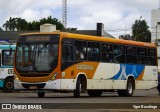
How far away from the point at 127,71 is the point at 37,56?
7.36 m

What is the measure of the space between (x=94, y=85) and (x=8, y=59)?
9.85 m

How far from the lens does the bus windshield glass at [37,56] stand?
998 inches

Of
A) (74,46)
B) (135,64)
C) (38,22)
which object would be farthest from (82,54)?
(38,22)

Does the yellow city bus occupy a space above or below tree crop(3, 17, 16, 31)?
below

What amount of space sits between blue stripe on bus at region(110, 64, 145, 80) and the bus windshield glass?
5.68 metres

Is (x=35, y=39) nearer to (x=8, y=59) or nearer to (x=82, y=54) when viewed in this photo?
(x=82, y=54)

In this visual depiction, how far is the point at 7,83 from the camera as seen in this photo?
35688 mm

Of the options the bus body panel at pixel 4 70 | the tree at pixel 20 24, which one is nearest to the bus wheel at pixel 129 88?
the bus body panel at pixel 4 70

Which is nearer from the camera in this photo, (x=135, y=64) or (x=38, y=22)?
(x=135, y=64)

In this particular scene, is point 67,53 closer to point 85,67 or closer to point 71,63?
point 71,63

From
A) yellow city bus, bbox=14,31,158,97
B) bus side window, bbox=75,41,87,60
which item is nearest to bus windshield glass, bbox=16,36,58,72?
yellow city bus, bbox=14,31,158,97

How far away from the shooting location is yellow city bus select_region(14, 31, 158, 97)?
83.2 feet

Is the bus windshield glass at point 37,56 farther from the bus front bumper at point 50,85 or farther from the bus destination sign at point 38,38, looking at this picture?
the bus front bumper at point 50,85

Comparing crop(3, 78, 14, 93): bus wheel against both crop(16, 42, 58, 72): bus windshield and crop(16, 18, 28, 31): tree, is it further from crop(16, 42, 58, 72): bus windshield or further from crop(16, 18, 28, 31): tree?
crop(16, 18, 28, 31): tree
